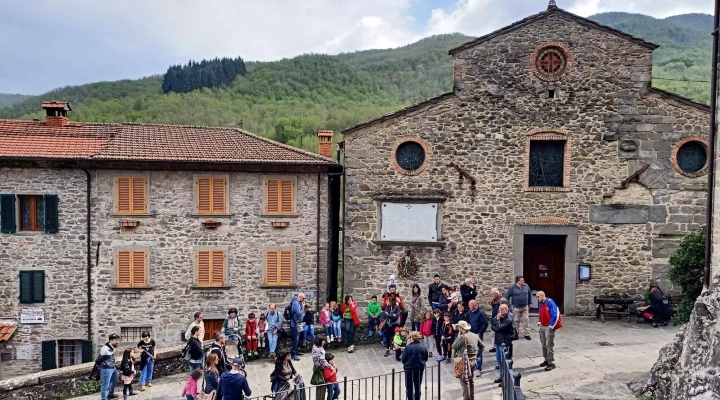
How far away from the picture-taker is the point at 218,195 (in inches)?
635

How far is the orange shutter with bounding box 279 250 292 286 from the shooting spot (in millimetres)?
16375

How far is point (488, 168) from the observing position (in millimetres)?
15891

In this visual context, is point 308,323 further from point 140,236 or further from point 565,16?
point 565,16

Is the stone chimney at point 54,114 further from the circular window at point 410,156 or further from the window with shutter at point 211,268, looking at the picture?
the circular window at point 410,156

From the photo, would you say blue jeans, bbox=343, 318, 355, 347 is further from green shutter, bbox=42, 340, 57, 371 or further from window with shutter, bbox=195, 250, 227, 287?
green shutter, bbox=42, 340, 57, 371

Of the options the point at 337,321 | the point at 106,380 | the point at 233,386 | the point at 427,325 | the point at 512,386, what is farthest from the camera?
the point at 337,321

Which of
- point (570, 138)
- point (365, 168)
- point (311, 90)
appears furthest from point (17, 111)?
point (570, 138)

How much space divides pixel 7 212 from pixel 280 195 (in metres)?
7.56

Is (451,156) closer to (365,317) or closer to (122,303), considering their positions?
(365,317)

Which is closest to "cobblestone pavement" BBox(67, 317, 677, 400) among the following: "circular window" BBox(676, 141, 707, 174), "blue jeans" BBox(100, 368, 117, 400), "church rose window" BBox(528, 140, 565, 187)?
"blue jeans" BBox(100, 368, 117, 400)

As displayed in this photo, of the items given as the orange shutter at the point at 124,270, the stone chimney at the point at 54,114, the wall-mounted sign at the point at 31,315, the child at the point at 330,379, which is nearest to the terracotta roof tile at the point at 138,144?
the stone chimney at the point at 54,114

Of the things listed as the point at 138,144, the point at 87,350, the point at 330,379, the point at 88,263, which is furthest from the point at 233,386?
the point at 138,144

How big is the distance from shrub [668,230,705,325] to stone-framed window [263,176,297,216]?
1036 cm

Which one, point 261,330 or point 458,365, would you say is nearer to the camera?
point 458,365
